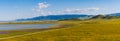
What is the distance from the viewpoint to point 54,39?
7206 centimetres

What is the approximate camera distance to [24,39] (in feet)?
236

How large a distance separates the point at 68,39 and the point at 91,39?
23.3ft

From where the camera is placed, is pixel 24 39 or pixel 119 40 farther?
pixel 24 39

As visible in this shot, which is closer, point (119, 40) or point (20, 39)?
point (119, 40)

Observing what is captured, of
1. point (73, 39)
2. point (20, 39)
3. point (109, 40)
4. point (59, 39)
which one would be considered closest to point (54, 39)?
point (59, 39)

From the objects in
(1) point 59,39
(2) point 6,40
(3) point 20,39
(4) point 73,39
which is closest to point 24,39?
(3) point 20,39

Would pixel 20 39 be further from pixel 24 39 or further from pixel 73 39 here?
pixel 73 39

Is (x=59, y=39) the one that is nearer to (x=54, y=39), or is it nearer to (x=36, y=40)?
(x=54, y=39)

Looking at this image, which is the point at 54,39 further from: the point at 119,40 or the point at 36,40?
the point at 119,40

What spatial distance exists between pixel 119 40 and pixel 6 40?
34.1m

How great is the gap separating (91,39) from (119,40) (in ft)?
28.0

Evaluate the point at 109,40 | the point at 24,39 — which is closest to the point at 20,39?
the point at 24,39

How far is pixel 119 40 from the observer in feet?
217

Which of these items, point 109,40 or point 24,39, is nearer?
point 109,40
